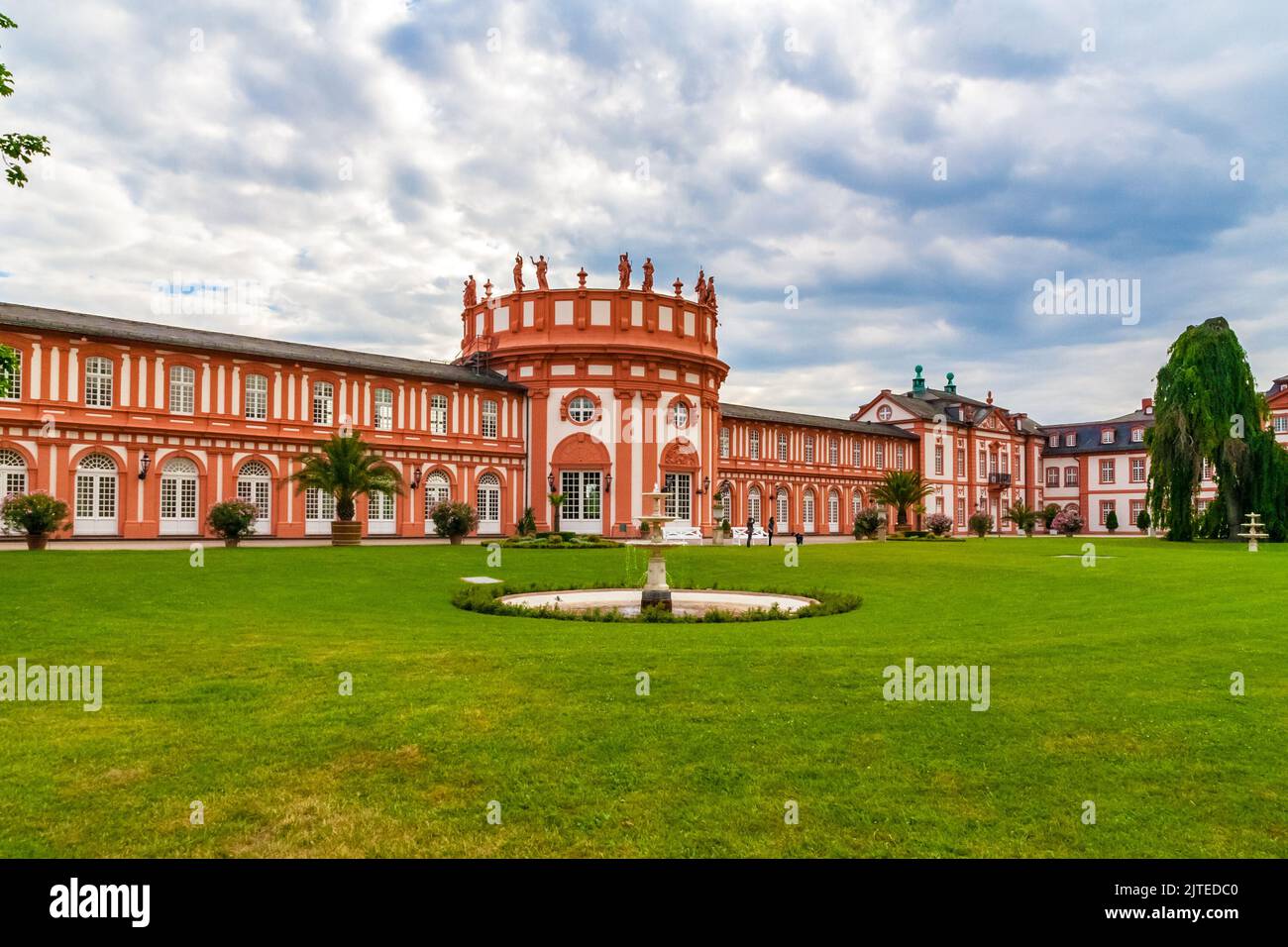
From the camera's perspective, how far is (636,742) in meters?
6.59

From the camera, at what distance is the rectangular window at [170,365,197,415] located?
117 feet

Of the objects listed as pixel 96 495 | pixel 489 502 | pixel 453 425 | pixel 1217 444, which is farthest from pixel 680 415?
pixel 1217 444

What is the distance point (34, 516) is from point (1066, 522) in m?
67.9

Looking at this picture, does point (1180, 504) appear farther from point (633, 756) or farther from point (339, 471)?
point (633, 756)

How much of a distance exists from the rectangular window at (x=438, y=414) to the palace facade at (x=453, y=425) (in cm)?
7

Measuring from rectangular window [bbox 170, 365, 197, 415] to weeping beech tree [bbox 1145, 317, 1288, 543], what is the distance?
4647 cm

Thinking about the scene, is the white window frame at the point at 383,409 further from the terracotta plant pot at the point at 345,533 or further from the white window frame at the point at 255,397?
the terracotta plant pot at the point at 345,533

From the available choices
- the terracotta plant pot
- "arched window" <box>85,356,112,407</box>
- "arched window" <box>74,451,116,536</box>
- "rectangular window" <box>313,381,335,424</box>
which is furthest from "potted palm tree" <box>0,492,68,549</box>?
"rectangular window" <box>313,381,335,424</box>

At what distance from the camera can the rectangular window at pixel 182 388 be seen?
35.6 meters

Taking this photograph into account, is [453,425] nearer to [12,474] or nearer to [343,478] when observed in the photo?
[343,478]

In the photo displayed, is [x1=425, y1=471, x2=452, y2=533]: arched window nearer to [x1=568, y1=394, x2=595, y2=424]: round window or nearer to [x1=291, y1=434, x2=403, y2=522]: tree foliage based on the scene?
[x1=568, y1=394, x2=595, y2=424]: round window

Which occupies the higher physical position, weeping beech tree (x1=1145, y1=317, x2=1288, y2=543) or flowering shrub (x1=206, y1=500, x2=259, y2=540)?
weeping beech tree (x1=1145, y1=317, x2=1288, y2=543)

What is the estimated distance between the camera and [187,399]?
35.9m

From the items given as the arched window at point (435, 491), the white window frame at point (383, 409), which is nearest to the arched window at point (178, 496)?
the white window frame at point (383, 409)
